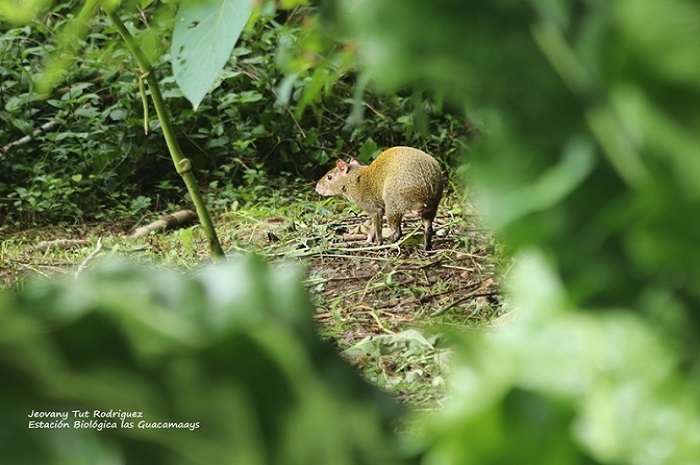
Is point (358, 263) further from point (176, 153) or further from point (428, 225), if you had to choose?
point (176, 153)

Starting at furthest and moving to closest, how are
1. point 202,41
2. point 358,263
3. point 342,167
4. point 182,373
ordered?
point 342,167
point 358,263
point 202,41
point 182,373

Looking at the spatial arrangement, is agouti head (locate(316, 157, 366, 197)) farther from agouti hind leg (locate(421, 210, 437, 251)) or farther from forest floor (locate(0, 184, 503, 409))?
agouti hind leg (locate(421, 210, 437, 251))

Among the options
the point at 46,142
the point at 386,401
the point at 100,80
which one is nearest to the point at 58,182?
the point at 46,142

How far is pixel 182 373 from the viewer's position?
0.11 meters

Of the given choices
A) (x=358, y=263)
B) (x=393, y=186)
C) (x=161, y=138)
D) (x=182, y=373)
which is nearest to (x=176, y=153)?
(x=182, y=373)

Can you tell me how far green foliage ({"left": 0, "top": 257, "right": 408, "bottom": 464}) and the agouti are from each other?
245cm

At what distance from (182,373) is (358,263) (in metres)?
2.44

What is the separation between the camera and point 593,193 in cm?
11

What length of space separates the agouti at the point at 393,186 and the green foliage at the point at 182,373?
2452mm

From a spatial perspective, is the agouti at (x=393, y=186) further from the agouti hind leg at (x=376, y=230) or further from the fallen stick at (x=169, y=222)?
the fallen stick at (x=169, y=222)

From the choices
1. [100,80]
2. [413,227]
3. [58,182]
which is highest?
[100,80]

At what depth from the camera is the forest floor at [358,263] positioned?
74.1 inches

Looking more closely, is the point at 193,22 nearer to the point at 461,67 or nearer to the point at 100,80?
the point at 461,67

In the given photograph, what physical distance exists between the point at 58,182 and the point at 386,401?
10.6ft
